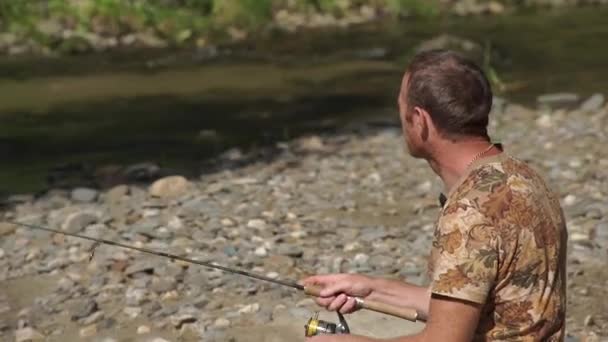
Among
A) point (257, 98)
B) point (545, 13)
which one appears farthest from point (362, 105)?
point (545, 13)

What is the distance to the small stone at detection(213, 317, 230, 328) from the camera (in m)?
6.28

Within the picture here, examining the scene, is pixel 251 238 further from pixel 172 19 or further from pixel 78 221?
pixel 172 19

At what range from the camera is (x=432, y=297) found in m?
3.20

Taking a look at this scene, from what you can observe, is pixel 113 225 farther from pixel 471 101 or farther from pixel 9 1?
pixel 9 1

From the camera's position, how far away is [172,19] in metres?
21.4

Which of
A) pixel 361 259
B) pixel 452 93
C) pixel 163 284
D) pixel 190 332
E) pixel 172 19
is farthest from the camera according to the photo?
pixel 172 19

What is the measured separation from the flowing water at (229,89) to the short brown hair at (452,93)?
7731mm

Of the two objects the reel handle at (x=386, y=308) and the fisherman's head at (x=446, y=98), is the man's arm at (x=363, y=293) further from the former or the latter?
the fisherman's head at (x=446, y=98)

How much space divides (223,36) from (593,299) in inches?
606

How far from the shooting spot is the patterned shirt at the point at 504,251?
3.17 meters

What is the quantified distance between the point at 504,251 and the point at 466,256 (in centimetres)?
13

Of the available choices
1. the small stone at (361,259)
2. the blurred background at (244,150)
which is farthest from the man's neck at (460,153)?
the small stone at (361,259)

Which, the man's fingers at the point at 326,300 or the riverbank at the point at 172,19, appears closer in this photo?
the man's fingers at the point at 326,300

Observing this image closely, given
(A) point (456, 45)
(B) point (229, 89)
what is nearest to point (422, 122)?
(B) point (229, 89)
